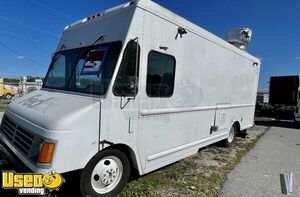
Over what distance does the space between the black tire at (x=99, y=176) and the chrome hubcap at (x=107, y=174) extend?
3cm

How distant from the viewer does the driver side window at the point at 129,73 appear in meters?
3.45

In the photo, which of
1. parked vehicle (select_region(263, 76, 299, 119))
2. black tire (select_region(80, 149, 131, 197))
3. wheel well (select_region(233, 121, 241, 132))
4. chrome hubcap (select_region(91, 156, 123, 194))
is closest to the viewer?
black tire (select_region(80, 149, 131, 197))

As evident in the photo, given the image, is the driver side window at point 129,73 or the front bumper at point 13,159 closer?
the front bumper at point 13,159

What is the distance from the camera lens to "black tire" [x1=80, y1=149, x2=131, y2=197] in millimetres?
3252

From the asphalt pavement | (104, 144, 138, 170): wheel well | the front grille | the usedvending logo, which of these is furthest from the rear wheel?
(104, 144, 138, 170): wheel well

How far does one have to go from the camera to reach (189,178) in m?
4.63

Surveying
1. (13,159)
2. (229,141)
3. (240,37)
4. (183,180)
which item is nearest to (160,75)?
(183,180)

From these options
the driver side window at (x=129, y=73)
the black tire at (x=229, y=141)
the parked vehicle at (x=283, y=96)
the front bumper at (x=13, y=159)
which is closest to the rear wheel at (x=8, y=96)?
the front bumper at (x=13, y=159)

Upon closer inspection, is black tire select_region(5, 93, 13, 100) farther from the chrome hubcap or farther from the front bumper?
the chrome hubcap

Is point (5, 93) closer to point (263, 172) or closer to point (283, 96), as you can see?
point (283, 96)

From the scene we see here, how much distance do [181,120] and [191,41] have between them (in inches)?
63.2

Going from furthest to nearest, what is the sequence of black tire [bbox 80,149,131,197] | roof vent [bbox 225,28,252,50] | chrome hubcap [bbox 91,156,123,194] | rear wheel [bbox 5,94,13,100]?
rear wheel [bbox 5,94,13,100] → roof vent [bbox 225,28,252,50] → chrome hubcap [bbox 91,156,123,194] → black tire [bbox 80,149,131,197]

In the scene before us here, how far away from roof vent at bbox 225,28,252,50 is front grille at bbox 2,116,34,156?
6.94 metres

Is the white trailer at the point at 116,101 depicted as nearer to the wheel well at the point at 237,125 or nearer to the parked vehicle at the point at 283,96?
the wheel well at the point at 237,125
